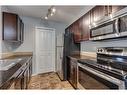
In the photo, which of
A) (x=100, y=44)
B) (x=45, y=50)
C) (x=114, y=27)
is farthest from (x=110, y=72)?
(x=45, y=50)

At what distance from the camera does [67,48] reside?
3.61 metres

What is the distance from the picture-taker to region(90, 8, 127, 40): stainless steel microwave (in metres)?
1.47

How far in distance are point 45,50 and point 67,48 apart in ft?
5.05

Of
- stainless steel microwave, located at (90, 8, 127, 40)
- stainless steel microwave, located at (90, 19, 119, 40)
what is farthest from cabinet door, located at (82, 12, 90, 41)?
stainless steel microwave, located at (90, 8, 127, 40)

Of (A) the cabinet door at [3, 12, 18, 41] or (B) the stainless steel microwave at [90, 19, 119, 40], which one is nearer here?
(B) the stainless steel microwave at [90, 19, 119, 40]

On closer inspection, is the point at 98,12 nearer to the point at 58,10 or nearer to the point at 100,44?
the point at 100,44

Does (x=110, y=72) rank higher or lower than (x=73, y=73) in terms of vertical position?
higher

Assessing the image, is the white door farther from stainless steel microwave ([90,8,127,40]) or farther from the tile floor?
stainless steel microwave ([90,8,127,40])

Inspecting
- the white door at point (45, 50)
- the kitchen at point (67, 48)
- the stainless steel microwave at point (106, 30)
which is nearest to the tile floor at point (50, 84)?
the kitchen at point (67, 48)

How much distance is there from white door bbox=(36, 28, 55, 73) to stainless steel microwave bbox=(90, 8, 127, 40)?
2982 mm

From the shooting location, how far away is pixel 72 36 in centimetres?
370

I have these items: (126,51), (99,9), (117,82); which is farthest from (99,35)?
(117,82)
